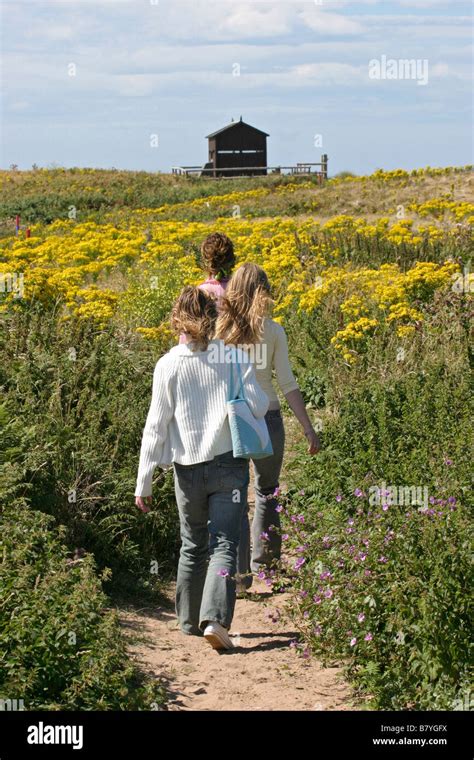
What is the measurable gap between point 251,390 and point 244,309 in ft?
2.50

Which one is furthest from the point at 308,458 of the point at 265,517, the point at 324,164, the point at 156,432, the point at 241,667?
the point at 324,164

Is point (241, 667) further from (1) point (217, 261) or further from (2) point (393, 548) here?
(1) point (217, 261)

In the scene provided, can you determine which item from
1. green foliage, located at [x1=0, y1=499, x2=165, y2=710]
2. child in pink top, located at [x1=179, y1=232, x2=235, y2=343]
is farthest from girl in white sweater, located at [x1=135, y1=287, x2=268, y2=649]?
child in pink top, located at [x1=179, y1=232, x2=235, y2=343]

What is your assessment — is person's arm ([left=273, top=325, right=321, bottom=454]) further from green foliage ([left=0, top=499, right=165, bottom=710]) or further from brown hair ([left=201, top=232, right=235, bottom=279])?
green foliage ([left=0, top=499, right=165, bottom=710])

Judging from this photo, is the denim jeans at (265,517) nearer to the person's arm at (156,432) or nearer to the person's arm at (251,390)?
the person's arm at (251,390)

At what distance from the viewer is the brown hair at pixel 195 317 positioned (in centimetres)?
534

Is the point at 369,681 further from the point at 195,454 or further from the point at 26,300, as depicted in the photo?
the point at 26,300

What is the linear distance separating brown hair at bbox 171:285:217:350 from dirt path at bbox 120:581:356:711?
1.59m

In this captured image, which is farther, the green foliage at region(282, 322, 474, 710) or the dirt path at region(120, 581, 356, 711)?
the dirt path at region(120, 581, 356, 711)

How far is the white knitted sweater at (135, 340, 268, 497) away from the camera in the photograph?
17.6ft

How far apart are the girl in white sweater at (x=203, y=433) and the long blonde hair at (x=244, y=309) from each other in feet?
1.67

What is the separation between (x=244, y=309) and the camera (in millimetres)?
5996

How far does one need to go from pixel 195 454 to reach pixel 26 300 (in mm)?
4594
